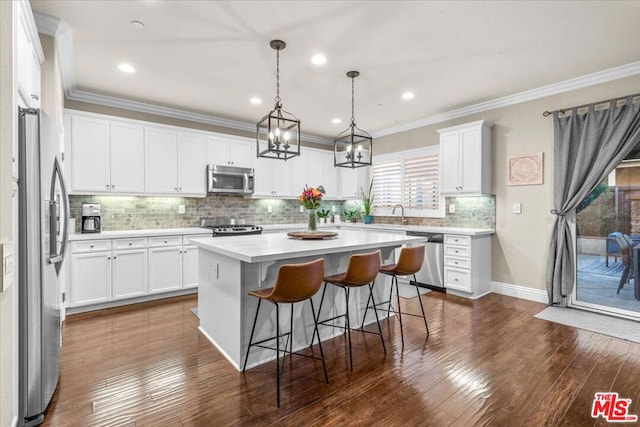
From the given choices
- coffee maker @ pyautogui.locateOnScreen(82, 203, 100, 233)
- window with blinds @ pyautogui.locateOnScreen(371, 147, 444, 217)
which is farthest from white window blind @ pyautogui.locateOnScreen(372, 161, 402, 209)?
coffee maker @ pyautogui.locateOnScreen(82, 203, 100, 233)

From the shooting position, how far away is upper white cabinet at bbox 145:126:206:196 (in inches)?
181

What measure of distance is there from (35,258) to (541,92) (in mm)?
5433

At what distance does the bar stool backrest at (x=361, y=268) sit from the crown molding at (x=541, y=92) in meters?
3.40

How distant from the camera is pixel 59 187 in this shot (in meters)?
2.31

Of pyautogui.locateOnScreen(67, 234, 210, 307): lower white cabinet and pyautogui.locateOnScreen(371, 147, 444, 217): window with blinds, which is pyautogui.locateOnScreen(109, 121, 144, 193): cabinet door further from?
pyautogui.locateOnScreen(371, 147, 444, 217): window with blinds

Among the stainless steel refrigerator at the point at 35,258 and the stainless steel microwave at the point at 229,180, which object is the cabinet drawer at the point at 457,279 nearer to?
the stainless steel microwave at the point at 229,180

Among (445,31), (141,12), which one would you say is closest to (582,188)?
(445,31)

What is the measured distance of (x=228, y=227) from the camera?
5.21 m

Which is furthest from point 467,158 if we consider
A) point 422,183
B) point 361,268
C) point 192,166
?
point 192,166

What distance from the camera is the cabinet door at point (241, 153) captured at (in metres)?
5.35

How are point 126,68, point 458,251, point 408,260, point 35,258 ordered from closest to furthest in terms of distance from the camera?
point 35,258 → point 408,260 → point 126,68 → point 458,251

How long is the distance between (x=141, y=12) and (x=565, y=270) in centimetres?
524

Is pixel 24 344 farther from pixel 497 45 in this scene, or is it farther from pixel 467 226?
pixel 467 226

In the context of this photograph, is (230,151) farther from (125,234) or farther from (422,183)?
(422,183)
